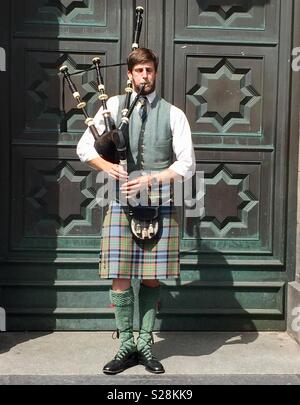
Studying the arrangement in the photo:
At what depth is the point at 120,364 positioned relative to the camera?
4.12 m

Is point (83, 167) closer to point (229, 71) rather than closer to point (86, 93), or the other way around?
point (86, 93)

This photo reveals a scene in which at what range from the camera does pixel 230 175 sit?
4.96 m

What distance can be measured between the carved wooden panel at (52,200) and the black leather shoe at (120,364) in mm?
1030

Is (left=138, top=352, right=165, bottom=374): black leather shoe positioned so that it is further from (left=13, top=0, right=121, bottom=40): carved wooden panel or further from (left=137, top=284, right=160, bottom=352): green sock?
(left=13, top=0, right=121, bottom=40): carved wooden panel

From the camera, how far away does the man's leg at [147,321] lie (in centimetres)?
414

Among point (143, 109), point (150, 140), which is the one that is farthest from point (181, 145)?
point (143, 109)

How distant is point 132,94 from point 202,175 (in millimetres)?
1108

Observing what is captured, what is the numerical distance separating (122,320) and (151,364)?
0.33 m

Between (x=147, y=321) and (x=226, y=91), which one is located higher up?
(x=226, y=91)

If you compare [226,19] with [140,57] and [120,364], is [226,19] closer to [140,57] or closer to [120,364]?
[140,57]

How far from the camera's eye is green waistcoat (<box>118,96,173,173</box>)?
397 centimetres

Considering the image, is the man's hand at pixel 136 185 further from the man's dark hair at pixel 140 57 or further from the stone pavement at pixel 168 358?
the stone pavement at pixel 168 358

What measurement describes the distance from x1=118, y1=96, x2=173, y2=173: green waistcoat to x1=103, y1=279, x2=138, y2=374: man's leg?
0.74 m

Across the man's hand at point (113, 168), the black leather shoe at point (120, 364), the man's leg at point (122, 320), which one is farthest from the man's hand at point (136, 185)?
the black leather shoe at point (120, 364)
